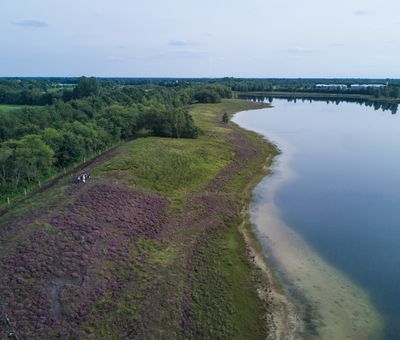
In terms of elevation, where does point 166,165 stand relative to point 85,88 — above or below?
below

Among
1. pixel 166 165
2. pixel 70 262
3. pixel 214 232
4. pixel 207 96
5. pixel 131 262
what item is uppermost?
pixel 207 96

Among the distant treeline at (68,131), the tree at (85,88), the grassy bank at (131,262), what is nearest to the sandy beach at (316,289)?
the grassy bank at (131,262)

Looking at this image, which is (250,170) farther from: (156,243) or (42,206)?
(42,206)

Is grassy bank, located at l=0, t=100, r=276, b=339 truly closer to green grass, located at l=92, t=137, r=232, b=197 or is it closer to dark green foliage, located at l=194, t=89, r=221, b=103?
green grass, located at l=92, t=137, r=232, b=197

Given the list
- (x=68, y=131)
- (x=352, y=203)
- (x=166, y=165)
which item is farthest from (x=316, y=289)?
(x=68, y=131)

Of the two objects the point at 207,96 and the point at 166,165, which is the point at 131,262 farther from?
the point at 207,96

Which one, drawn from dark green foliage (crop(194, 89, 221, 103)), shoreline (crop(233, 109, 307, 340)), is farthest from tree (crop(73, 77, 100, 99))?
shoreline (crop(233, 109, 307, 340))

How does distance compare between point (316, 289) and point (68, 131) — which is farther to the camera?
point (68, 131)

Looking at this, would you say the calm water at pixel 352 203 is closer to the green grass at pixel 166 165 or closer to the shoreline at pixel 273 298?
the shoreline at pixel 273 298
